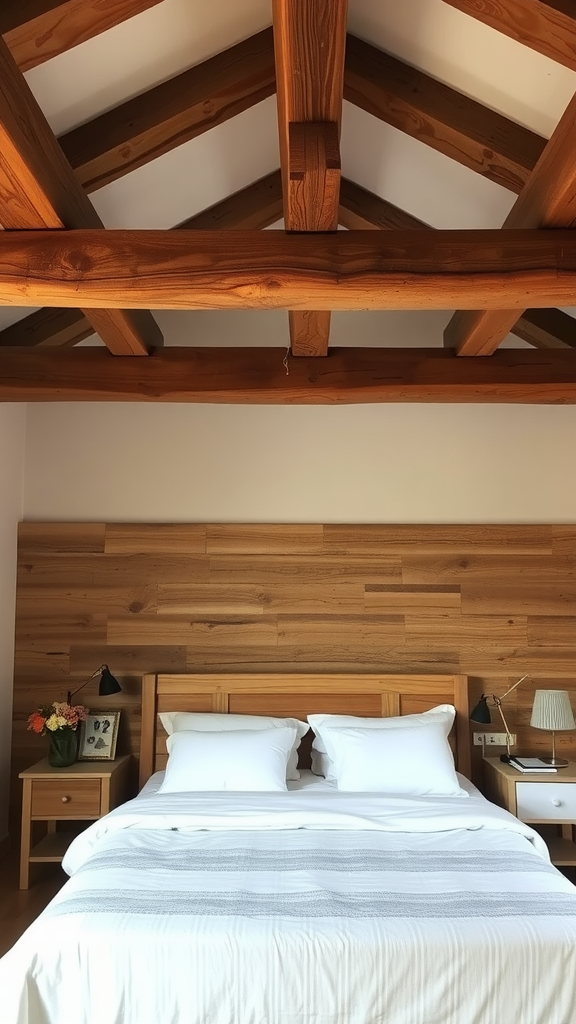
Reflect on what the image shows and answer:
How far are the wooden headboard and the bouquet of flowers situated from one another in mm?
348

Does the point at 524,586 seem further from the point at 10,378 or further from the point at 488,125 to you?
the point at 10,378

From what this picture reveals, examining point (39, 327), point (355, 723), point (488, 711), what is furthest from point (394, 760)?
point (39, 327)

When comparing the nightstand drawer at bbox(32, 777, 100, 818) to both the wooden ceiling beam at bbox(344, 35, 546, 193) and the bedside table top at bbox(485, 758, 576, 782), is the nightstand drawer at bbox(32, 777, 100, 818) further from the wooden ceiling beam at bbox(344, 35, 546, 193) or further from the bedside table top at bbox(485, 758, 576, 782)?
the wooden ceiling beam at bbox(344, 35, 546, 193)

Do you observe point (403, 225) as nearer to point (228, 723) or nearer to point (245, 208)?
point (245, 208)

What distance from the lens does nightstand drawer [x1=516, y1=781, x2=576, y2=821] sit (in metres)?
3.66

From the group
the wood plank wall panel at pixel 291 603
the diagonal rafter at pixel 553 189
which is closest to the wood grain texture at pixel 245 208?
the diagonal rafter at pixel 553 189

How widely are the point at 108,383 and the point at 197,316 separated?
96 cm

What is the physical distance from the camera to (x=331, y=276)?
240cm

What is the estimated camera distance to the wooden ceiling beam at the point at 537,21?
201 centimetres

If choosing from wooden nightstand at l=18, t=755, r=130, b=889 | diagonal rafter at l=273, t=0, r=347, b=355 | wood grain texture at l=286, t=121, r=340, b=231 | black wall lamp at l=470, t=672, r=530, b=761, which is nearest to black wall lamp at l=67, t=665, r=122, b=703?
wooden nightstand at l=18, t=755, r=130, b=889

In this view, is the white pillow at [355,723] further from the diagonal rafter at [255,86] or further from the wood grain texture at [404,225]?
the diagonal rafter at [255,86]

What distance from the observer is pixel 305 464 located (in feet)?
14.2

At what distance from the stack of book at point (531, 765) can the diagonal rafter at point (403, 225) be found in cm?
206

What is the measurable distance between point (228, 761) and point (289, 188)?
245 centimetres
